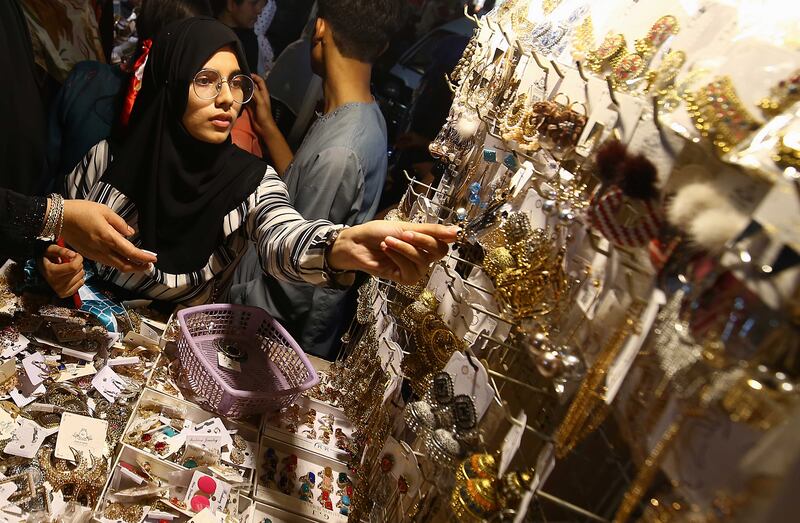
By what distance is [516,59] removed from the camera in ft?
4.25

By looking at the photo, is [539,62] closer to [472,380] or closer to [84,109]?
[472,380]

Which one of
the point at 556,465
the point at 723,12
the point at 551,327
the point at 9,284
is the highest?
the point at 723,12

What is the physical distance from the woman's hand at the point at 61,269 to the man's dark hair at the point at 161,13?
3.48ft

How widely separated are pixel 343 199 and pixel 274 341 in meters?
0.63

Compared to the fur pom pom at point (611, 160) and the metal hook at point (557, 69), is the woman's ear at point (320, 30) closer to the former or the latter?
the metal hook at point (557, 69)

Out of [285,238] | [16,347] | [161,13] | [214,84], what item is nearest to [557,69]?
[285,238]

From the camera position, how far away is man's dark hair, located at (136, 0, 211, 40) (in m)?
2.02

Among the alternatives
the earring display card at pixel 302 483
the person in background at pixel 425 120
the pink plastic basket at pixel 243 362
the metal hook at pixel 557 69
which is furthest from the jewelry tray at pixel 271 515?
the person in background at pixel 425 120

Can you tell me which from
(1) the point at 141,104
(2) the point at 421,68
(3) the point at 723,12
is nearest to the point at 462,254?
(3) the point at 723,12

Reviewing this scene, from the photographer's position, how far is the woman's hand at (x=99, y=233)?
124 cm

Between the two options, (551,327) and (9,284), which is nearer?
(551,327)

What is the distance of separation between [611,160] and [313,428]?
1010 millimetres

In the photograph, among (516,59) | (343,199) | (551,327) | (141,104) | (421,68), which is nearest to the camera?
(551,327)

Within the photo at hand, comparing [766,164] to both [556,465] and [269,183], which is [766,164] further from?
[269,183]
